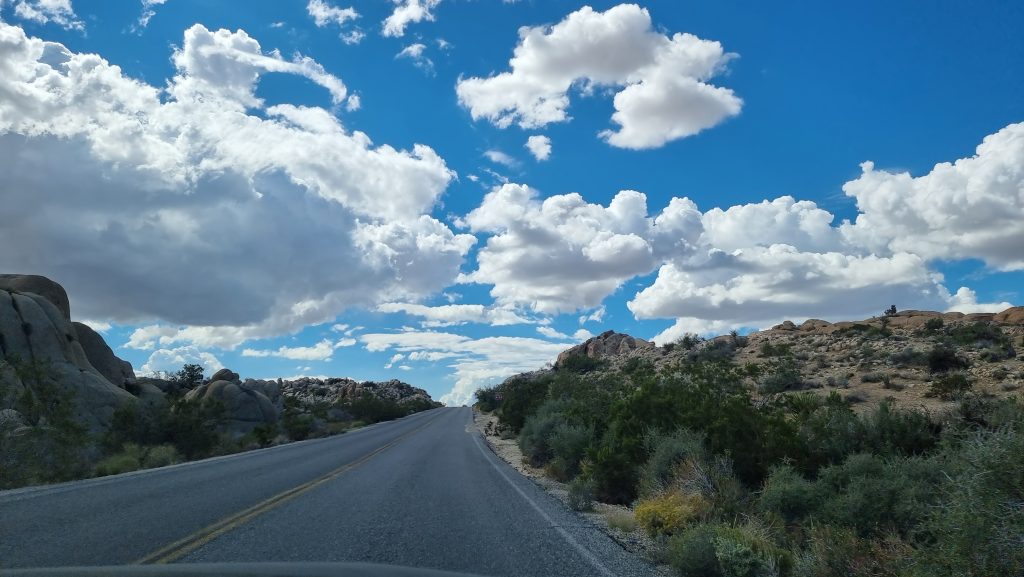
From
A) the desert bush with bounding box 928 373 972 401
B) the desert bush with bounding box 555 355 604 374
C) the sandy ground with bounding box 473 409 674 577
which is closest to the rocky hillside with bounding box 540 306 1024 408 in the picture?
the desert bush with bounding box 928 373 972 401

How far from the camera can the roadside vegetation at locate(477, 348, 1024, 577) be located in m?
5.07

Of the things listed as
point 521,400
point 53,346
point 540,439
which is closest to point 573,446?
point 540,439

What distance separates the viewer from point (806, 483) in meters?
10.4

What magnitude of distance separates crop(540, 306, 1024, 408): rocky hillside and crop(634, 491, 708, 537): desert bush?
16.3 metres

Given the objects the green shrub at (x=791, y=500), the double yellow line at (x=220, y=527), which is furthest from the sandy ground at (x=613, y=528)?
the double yellow line at (x=220, y=527)

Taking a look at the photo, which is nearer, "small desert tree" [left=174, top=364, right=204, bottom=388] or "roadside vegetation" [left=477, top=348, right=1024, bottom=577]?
"roadside vegetation" [left=477, top=348, right=1024, bottom=577]

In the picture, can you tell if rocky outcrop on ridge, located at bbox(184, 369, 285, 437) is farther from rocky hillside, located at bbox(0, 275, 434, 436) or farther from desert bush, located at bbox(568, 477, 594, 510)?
desert bush, located at bbox(568, 477, 594, 510)

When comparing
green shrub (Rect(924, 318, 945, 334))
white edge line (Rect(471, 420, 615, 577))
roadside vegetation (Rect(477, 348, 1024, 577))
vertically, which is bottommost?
Result: white edge line (Rect(471, 420, 615, 577))

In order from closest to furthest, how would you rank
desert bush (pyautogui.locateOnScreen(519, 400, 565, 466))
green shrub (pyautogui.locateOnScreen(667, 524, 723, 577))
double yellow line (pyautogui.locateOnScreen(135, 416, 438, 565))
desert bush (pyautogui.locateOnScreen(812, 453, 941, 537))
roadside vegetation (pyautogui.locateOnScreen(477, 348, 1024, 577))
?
roadside vegetation (pyautogui.locateOnScreen(477, 348, 1024, 577)), double yellow line (pyautogui.locateOnScreen(135, 416, 438, 565)), green shrub (pyautogui.locateOnScreen(667, 524, 723, 577)), desert bush (pyautogui.locateOnScreen(812, 453, 941, 537)), desert bush (pyautogui.locateOnScreen(519, 400, 565, 466))

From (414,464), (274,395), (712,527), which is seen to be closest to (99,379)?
(414,464)

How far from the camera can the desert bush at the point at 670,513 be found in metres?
9.57

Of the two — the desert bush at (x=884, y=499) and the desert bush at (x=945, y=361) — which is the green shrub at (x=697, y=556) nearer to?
the desert bush at (x=884, y=499)

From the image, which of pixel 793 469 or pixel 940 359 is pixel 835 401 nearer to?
pixel 793 469

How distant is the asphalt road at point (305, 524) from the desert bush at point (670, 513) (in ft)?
2.71
